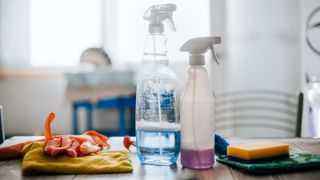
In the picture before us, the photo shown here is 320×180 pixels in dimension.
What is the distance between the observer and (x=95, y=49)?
3.46 meters

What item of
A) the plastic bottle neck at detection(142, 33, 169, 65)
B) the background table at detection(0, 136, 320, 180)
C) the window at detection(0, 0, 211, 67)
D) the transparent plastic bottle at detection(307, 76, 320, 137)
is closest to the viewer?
the background table at detection(0, 136, 320, 180)

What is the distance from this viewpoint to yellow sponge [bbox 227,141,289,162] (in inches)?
27.0

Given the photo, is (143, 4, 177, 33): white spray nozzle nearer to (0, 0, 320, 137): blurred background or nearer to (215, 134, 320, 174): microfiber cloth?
(215, 134, 320, 174): microfiber cloth

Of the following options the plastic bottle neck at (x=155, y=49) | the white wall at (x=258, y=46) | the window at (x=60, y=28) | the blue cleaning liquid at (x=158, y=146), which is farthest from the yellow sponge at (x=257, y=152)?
the window at (x=60, y=28)

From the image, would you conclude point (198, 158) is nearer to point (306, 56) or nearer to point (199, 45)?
point (199, 45)

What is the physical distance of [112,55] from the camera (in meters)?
3.64

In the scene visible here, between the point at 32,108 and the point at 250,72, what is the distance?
2.07 metres

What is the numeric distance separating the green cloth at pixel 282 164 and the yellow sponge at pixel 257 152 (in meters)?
0.01

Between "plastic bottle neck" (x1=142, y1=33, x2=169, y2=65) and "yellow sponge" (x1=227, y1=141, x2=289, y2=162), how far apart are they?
0.21 m

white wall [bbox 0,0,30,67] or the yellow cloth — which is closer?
the yellow cloth

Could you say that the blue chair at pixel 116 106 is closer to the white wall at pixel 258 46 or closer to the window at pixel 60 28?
the window at pixel 60 28

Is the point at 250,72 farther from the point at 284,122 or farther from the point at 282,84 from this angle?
the point at 284,122

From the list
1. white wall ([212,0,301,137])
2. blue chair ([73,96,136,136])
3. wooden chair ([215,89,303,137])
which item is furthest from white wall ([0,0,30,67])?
wooden chair ([215,89,303,137])

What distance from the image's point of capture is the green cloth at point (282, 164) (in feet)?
2.15
